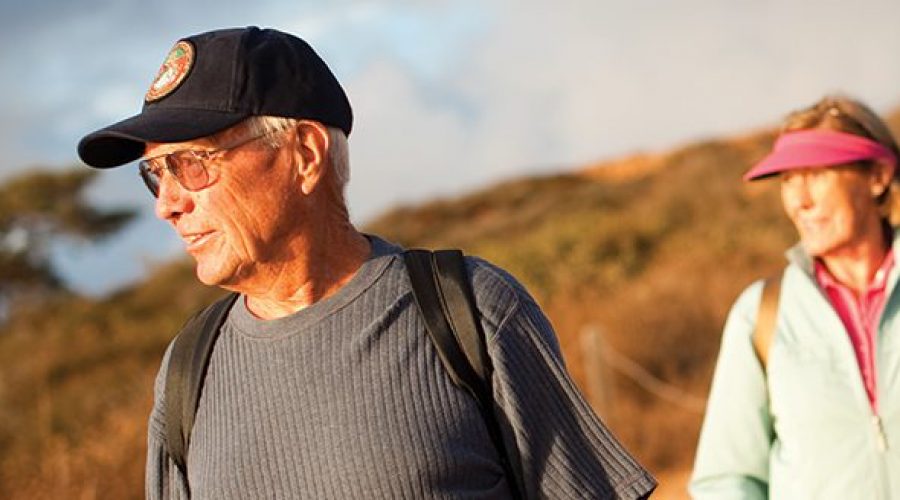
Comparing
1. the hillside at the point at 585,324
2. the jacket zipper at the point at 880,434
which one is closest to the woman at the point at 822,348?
the jacket zipper at the point at 880,434

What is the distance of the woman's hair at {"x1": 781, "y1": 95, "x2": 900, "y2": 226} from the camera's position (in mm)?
4590

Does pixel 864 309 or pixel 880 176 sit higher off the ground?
pixel 880 176

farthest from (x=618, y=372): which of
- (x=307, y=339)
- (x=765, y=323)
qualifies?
(x=307, y=339)

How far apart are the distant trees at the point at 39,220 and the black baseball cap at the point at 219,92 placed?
33.0 metres

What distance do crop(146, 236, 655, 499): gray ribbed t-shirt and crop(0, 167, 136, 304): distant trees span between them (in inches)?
1303

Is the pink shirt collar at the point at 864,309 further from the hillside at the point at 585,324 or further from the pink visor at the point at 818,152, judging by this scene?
the hillside at the point at 585,324

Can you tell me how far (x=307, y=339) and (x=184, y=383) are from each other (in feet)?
0.93

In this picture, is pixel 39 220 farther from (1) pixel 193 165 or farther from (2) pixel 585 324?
(1) pixel 193 165

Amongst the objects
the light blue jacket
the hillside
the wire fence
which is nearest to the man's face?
the light blue jacket

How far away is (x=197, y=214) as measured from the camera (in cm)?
295

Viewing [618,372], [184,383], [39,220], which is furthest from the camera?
[39,220]

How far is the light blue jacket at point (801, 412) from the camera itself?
4152mm

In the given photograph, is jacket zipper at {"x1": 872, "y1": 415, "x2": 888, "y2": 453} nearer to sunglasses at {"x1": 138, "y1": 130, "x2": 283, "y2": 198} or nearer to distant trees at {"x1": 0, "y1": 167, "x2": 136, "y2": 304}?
sunglasses at {"x1": 138, "y1": 130, "x2": 283, "y2": 198}

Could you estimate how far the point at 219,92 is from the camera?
289cm
